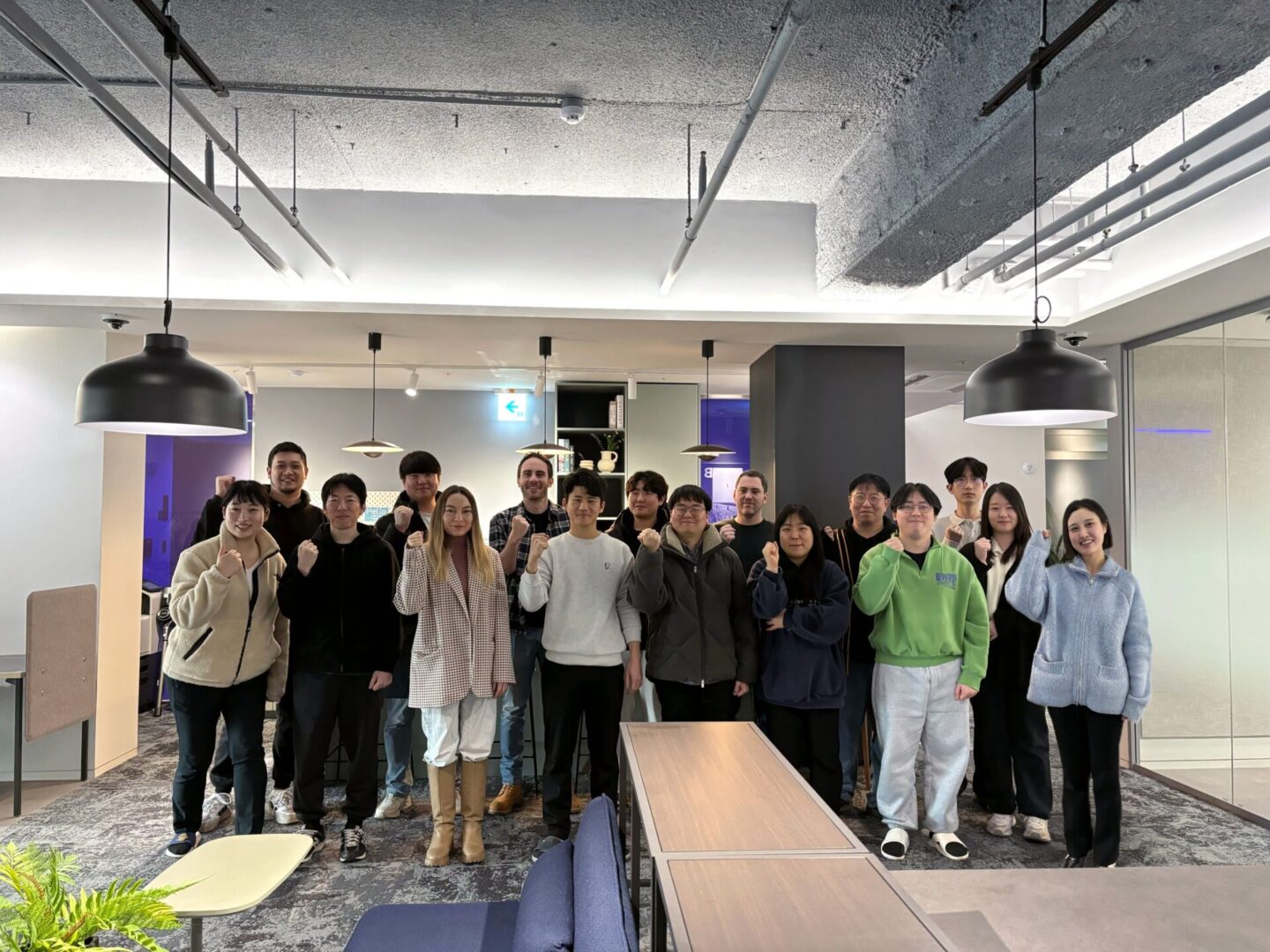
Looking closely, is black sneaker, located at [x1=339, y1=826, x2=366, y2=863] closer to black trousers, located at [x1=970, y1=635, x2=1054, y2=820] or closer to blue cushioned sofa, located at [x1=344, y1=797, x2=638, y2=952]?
blue cushioned sofa, located at [x1=344, y1=797, x2=638, y2=952]

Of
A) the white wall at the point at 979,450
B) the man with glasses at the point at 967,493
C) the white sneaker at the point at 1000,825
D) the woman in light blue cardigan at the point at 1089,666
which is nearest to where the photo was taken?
the woman in light blue cardigan at the point at 1089,666

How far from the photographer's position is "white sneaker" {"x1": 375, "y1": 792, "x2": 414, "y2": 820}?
12.3ft

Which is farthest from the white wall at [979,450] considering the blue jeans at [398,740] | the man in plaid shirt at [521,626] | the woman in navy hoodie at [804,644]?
the blue jeans at [398,740]

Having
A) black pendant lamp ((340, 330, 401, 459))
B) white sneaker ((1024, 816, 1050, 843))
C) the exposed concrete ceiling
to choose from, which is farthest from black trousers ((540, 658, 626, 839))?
black pendant lamp ((340, 330, 401, 459))

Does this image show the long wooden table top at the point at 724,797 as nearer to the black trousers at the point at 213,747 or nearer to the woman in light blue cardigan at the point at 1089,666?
the woman in light blue cardigan at the point at 1089,666

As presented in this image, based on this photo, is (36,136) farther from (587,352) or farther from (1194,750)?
(1194,750)

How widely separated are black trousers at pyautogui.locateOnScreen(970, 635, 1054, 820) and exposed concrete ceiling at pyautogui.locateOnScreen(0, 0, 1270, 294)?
1.73 metres

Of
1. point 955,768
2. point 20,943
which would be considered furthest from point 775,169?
point 20,943

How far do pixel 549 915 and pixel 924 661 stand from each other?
227 cm

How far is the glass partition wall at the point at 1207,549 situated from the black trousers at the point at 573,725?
3119 millimetres

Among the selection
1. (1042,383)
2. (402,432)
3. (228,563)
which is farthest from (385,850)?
(402,432)

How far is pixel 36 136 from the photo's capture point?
3.65 m

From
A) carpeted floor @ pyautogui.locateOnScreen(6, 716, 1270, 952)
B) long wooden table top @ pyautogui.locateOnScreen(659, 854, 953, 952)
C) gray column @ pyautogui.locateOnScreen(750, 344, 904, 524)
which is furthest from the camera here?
gray column @ pyautogui.locateOnScreen(750, 344, 904, 524)

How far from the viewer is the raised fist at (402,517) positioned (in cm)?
381
